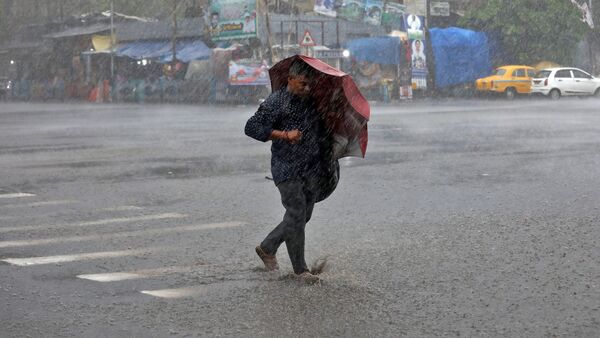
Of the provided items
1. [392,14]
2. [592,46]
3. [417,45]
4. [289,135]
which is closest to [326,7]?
[392,14]

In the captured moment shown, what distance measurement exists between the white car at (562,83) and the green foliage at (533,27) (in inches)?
225

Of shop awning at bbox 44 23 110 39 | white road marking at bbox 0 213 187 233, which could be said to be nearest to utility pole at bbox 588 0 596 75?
shop awning at bbox 44 23 110 39

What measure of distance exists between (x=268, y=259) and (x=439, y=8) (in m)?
52.4

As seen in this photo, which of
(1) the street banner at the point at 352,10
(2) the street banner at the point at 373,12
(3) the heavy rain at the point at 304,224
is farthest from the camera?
(2) the street banner at the point at 373,12

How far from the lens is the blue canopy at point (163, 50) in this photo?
53688 mm

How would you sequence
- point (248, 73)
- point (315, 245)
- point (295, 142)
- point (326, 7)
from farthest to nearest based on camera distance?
point (326, 7), point (248, 73), point (315, 245), point (295, 142)

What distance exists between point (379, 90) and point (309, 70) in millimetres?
42285

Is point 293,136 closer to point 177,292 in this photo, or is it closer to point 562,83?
point 177,292

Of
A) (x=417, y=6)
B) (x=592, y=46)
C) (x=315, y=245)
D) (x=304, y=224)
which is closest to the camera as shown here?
(x=304, y=224)

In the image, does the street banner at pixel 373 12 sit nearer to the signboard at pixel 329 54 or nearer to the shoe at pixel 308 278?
the signboard at pixel 329 54

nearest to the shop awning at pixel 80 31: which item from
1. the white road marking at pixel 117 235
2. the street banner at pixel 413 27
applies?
the street banner at pixel 413 27

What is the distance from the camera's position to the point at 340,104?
23.6 feet

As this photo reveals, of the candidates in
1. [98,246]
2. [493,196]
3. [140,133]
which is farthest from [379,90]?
[98,246]

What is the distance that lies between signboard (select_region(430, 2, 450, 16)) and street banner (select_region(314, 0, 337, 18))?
741 cm
